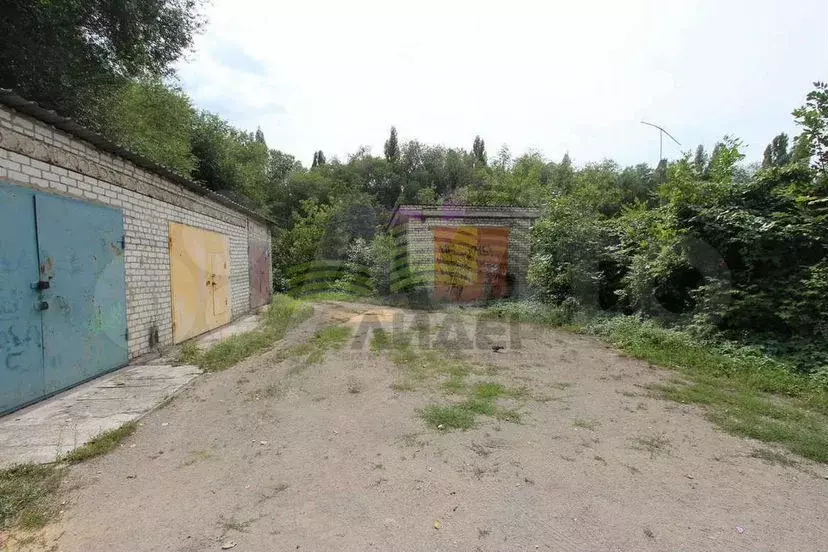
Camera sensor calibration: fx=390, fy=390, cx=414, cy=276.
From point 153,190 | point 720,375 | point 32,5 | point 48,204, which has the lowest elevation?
point 720,375

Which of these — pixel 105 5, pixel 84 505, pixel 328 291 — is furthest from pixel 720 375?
pixel 328 291

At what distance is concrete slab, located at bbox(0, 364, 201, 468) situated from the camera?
3066 millimetres

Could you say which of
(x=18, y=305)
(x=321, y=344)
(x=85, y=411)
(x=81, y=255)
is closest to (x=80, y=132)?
(x=81, y=255)

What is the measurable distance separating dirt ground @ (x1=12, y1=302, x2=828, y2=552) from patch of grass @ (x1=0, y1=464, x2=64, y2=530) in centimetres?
10

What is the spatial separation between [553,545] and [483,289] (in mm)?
11928

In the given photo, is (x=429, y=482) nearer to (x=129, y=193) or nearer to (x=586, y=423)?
(x=586, y=423)

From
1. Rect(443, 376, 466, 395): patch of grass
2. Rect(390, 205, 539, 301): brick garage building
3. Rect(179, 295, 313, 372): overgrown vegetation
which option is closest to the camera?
Rect(443, 376, 466, 395): patch of grass

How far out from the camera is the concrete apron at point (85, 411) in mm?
3072

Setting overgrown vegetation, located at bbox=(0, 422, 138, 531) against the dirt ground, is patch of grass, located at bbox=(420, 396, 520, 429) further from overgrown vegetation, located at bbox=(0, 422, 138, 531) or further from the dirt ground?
overgrown vegetation, located at bbox=(0, 422, 138, 531)

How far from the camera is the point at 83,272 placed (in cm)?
457

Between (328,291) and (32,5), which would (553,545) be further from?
(328,291)

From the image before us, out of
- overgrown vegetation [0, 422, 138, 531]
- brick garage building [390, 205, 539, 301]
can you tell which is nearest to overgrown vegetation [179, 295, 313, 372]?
overgrown vegetation [0, 422, 138, 531]

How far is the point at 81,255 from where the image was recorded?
455 cm

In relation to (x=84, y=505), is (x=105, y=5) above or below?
above
